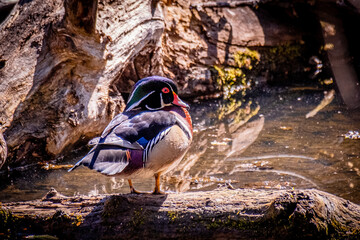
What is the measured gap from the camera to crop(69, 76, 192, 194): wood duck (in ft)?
7.00

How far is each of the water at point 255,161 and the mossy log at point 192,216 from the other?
359mm

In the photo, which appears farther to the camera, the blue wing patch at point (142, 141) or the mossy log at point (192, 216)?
the blue wing patch at point (142, 141)

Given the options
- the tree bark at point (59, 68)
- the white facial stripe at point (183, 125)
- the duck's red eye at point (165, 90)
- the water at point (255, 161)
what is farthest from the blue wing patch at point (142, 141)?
the tree bark at point (59, 68)

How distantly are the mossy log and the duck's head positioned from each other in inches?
24.2

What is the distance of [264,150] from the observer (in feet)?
13.2

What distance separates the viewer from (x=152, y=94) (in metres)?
2.53

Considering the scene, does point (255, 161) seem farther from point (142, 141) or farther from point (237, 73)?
point (237, 73)

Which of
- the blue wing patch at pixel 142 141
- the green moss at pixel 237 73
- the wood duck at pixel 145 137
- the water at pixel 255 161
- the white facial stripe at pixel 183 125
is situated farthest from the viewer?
the green moss at pixel 237 73

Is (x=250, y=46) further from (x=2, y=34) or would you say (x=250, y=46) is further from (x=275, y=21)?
(x=2, y=34)

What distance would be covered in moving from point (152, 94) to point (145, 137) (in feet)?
1.21

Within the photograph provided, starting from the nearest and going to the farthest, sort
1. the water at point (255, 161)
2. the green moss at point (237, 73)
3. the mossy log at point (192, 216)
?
1. the mossy log at point (192, 216)
2. the water at point (255, 161)
3. the green moss at point (237, 73)

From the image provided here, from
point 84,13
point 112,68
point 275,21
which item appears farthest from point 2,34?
point 275,21

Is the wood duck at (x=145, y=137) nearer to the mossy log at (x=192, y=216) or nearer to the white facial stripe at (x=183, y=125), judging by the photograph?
the white facial stripe at (x=183, y=125)

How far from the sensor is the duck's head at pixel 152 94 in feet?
8.27
